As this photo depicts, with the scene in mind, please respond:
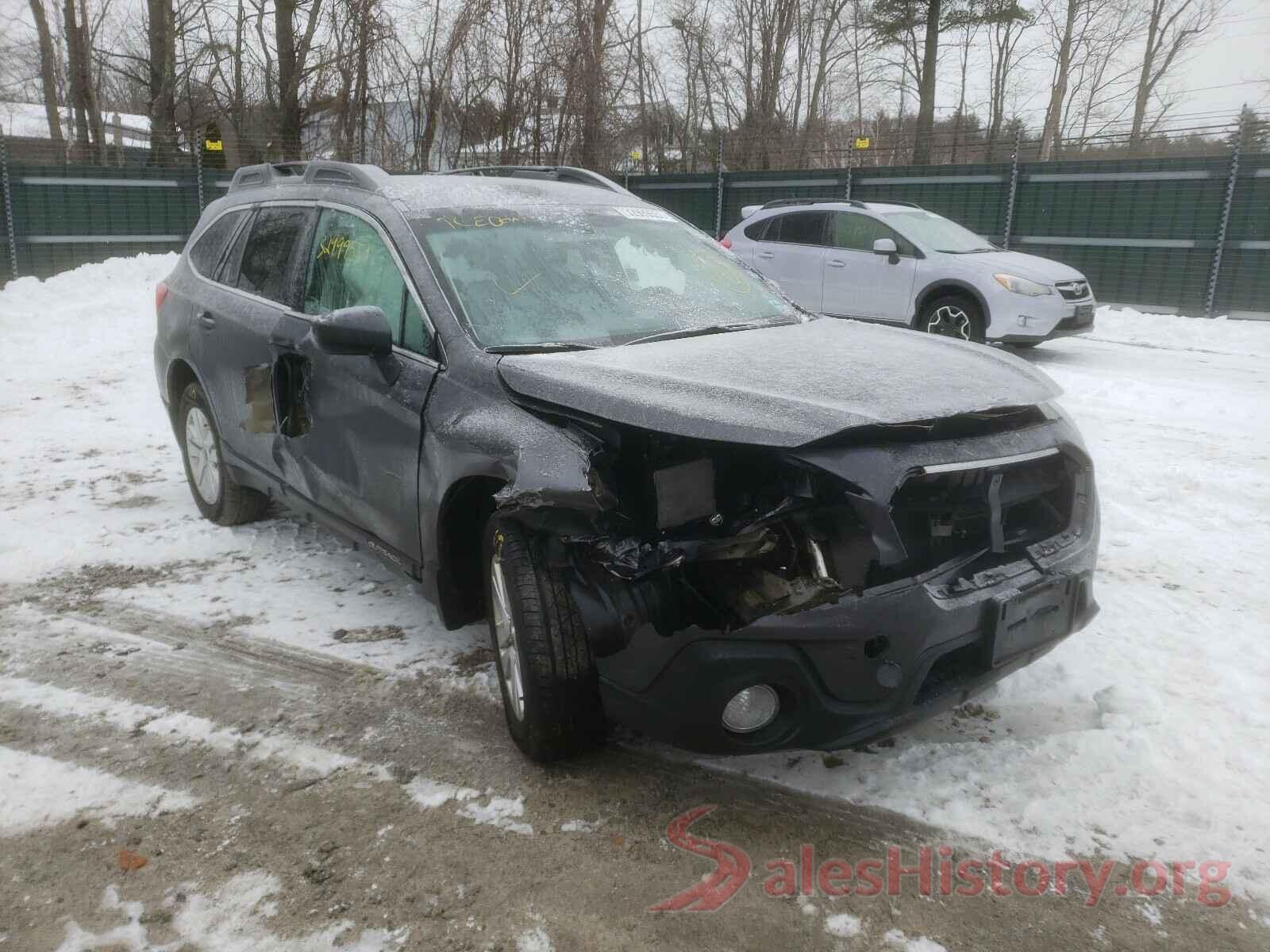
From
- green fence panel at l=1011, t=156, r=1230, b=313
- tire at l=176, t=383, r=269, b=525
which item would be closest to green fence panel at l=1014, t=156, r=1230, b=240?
green fence panel at l=1011, t=156, r=1230, b=313

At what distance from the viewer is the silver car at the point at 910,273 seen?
10.3 meters

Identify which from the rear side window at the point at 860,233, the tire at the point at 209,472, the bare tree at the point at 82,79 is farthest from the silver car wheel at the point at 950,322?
the bare tree at the point at 82,79

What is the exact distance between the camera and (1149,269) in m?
14.8

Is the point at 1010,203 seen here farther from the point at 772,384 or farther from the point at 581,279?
the point at 772,384

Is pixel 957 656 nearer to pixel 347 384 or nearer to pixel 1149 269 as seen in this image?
pixel 347 384

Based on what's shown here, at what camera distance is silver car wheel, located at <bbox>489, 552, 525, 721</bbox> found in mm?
2804

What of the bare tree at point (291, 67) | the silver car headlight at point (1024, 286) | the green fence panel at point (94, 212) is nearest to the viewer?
the silver car headlight at point (1024, 286)

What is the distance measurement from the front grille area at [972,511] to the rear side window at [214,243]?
12.4 ft

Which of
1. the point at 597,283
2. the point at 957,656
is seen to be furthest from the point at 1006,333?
the point at 957,656

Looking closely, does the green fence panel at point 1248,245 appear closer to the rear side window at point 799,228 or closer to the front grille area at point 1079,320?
the front grille area at point 1079,320

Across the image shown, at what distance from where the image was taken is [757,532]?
2.60 metres

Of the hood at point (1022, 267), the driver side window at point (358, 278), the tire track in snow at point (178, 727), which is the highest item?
the driver side window at point (358, 278)

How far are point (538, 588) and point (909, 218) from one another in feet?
32.7

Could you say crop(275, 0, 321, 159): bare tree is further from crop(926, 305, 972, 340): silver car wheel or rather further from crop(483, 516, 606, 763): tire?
crop(483, 516, 606, 763): tire
